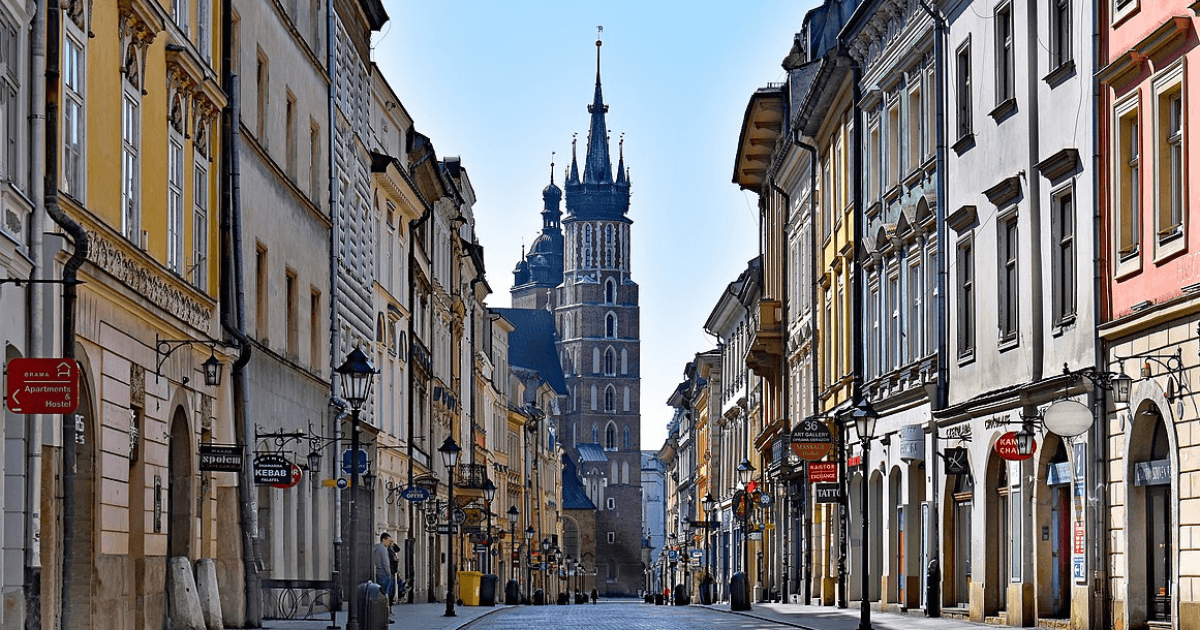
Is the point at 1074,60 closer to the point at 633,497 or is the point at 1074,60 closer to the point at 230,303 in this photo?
the point at 230,303

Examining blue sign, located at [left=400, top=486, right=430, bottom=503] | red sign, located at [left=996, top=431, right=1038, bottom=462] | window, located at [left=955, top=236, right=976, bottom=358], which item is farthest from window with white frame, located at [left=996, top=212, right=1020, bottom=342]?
blue sign, located at [left=400, top=486, right=430, bottom=503]

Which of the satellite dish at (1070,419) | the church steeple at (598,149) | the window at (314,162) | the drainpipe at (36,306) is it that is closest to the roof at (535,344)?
the church steeple at (598,149)

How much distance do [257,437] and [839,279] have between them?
54.7ft

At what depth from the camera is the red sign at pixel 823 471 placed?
38.6 m

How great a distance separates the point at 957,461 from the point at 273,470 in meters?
10.9

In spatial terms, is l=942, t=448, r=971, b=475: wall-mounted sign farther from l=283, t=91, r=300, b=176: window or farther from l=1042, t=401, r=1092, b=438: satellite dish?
l=283, t=91, r=300, b=176: window

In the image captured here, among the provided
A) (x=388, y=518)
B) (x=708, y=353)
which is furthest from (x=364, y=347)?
(x=708, y=353)

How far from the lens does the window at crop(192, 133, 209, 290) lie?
2638cm

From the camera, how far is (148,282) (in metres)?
23.0

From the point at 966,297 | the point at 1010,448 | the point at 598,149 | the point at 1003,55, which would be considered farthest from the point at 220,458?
the point at 598,149

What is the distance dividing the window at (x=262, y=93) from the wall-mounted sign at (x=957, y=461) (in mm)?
11808

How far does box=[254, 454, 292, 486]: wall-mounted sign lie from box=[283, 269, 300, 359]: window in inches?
283

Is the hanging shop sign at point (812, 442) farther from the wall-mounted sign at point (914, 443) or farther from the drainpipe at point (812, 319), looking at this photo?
the drainpipe at point (812, 319)

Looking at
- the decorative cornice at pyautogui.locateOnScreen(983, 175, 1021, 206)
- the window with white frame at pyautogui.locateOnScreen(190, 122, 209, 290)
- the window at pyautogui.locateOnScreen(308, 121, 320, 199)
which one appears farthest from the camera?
the window at pyautogui.locateOnScreen(308, 121, 320, 199)
